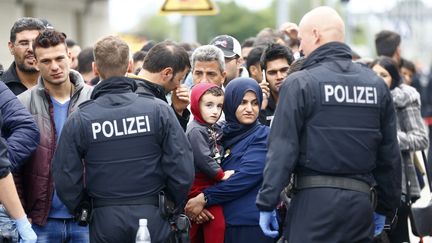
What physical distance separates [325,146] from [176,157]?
986mm

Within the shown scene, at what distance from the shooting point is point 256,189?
27.7 ft

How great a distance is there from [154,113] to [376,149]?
4.96 feet

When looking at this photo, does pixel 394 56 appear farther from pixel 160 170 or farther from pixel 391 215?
pixel 160 170

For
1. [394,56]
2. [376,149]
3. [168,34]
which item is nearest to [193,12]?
[394,56]

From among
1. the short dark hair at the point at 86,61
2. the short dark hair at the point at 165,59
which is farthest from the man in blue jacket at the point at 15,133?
the short dark hair at the point at 86,61

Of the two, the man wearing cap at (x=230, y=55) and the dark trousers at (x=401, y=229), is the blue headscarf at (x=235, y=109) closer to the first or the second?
the man wearing cap at (x=230, y=55)

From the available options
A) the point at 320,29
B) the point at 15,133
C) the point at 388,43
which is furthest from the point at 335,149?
the point at 388,43

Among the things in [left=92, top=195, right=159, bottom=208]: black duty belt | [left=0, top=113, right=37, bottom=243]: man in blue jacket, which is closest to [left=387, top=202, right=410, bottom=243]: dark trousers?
[left=92, top=195, right=159, bottom=208]: black duty belt

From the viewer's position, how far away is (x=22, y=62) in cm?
858

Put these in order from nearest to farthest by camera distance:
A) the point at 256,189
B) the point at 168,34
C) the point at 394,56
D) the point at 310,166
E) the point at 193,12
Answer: the point at 310,166, the point at 256,189, the point at 394,56, the point at 193,12, the point at 168,34

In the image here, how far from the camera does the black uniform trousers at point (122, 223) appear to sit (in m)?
7.34

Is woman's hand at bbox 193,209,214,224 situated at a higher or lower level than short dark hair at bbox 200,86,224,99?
lower

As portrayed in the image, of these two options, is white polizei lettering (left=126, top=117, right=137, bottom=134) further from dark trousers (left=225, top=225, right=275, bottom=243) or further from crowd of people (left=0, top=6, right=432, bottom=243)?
dark trousers (left=225, top=225, right=275, bottom=243)

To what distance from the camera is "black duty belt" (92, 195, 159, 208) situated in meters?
7.38
